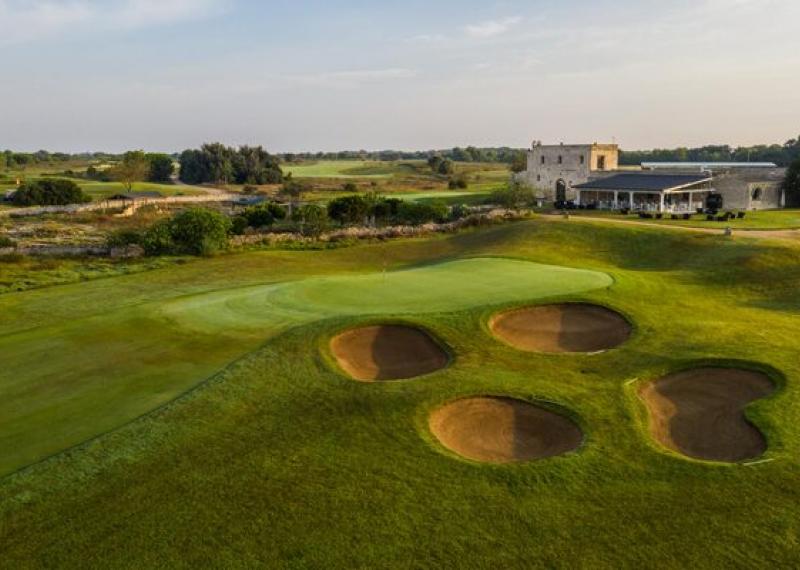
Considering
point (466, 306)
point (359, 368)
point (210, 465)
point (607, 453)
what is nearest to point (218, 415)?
point (210, 465)

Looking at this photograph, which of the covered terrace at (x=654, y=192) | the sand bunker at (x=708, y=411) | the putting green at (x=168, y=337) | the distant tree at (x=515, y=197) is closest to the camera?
the sand bunker at (x=708, y=411)

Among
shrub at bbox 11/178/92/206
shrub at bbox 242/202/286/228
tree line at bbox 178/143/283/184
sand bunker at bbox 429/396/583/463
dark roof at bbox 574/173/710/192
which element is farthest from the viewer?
tree line at bbox 178/143/283/184

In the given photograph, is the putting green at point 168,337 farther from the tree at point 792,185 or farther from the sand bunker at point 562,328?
the tree at point 792,185

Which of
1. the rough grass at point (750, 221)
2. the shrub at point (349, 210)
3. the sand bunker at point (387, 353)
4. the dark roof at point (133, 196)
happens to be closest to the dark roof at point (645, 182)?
the rough grass at point (750, 221)

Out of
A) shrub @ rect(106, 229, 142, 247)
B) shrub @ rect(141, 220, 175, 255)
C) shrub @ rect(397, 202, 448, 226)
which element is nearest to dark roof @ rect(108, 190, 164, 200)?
shrub @ rect(397, 202, 448, 226)

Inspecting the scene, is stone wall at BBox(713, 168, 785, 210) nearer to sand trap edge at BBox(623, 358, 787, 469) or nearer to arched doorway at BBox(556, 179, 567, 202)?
arched doorway at BBox(556, 179, 567, 202)

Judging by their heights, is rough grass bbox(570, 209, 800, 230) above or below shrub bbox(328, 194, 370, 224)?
below

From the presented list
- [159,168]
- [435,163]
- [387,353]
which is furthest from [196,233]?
[435,163]

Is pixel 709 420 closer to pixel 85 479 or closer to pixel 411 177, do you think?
pixel 85 479
